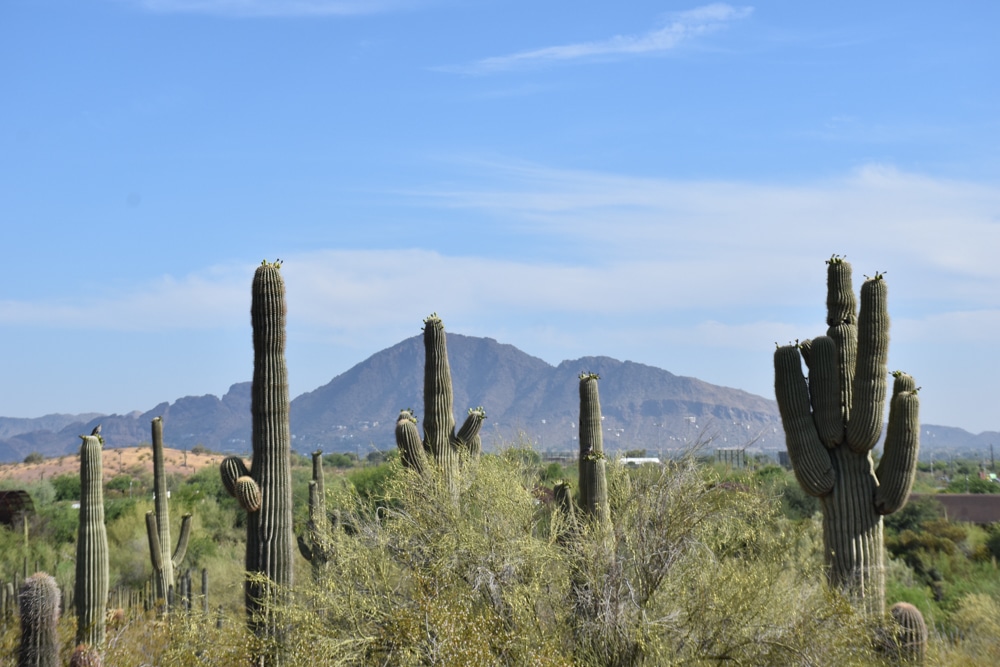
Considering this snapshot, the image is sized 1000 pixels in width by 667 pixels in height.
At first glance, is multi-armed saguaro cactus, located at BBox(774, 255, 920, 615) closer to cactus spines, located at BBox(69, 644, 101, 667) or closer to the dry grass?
cactus spines, located at BBox(69, 644, 101, 667)

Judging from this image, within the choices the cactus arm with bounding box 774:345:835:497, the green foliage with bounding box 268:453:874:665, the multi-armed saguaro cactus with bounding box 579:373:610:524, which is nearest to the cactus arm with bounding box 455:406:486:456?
the multi-armed saguaro cactus with bounding box 579:373:610:524

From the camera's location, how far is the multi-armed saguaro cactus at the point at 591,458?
18.5m

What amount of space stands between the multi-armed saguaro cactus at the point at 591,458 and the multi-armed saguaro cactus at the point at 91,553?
7187 mm

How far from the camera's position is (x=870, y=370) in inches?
627

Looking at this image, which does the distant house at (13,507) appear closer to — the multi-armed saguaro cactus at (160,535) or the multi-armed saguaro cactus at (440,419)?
the multi-armed saguaro cactus at (160,535)

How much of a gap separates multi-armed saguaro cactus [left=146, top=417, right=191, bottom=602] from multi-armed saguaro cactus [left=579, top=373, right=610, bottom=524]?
26.3ft

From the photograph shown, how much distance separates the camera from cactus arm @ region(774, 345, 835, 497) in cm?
1617

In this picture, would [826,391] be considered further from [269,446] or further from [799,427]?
[269,446]

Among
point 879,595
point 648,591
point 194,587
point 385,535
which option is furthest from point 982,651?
point 194,587

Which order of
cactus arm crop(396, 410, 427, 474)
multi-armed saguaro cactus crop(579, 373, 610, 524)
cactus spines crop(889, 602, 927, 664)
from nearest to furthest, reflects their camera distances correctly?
1. cactus spines crop(889, 602, 927, 664)
2. multi-armed saguaro cactus crop(579, 373, 610, 524)
3. cactus arm crop(396, 410, 427, 474)

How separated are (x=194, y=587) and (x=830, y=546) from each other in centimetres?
1543

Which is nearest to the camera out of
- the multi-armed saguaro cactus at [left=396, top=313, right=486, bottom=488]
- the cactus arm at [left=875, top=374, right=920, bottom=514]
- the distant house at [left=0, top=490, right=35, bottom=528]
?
the cactus arm at [left=875, top=374, right=920, bottom=514]

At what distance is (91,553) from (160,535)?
5.49 metres

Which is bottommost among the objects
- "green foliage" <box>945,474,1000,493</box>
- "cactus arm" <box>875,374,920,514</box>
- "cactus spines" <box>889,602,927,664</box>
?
"cactus spines" <box>889,602,927,664</box>
